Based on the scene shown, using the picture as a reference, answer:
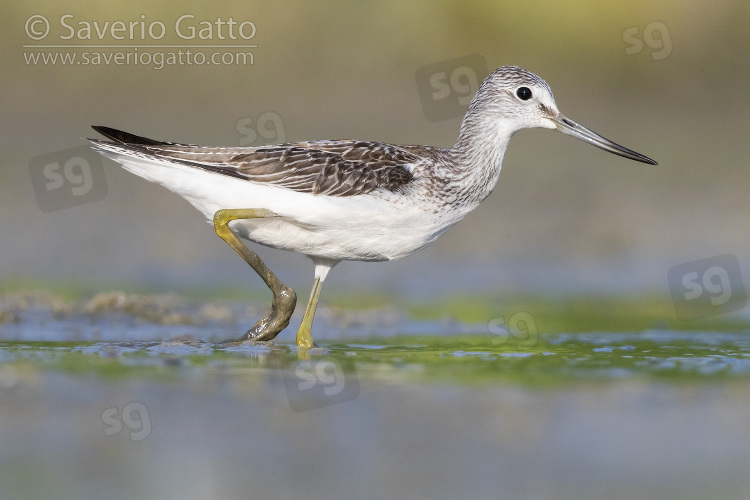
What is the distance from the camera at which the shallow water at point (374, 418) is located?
20.8ft

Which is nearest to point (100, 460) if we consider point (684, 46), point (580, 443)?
point (580, 443)

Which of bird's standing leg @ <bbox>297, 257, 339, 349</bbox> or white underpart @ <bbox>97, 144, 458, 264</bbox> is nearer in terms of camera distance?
white underpart @ <bbox>97, 144, 458, 264</bbox>

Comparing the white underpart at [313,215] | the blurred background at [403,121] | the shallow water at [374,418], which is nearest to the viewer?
the shallow water at [374,418]

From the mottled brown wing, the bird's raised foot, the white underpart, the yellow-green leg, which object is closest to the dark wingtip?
the mottled brown wing

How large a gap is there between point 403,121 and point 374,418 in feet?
33.1

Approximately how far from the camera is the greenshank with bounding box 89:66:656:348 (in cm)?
983

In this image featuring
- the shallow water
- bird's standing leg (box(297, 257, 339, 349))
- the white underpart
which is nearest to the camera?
the shallow water

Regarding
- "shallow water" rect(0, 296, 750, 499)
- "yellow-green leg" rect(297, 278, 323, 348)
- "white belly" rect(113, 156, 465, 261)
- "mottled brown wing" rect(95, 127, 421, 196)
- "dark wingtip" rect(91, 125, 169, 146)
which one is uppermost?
"dark wingtip" rect(91, 125, 169, 146)

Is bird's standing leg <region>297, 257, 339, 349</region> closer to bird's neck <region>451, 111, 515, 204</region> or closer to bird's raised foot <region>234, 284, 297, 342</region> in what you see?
bird's raised foot <region>234, 284, 297, 342</region>

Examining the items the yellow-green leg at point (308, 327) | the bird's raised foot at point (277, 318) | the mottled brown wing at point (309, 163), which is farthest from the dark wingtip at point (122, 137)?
the yellow-green leg at point (308, 327)

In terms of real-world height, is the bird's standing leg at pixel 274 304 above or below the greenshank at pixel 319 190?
below

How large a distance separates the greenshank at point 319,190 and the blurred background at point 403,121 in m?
3.24

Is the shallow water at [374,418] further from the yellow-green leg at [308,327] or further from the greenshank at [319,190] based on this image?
the greenshank at [319,190]

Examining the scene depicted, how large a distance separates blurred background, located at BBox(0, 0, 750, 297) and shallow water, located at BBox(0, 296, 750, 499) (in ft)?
12.1
